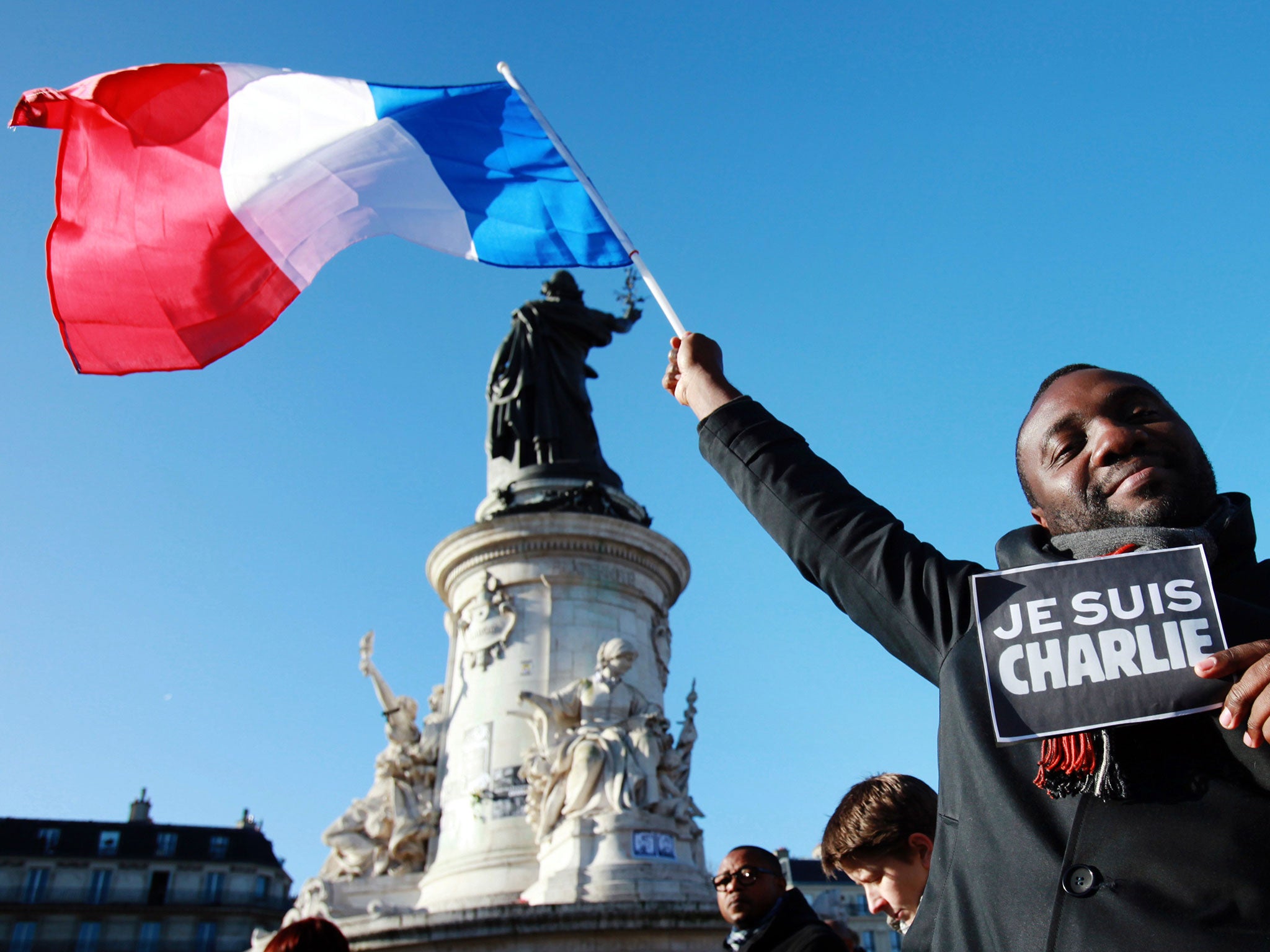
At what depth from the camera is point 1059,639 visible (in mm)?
1600

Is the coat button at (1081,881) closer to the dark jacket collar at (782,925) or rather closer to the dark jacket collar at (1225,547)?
the dark jacket collar at (1225,547)

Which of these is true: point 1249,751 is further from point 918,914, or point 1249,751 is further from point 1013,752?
point 918,914

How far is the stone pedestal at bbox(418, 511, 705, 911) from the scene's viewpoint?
11688mm

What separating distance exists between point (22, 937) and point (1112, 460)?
4930 cm

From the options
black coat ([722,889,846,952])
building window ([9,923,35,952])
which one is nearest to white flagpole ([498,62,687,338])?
black coat ([722,889,846,952])

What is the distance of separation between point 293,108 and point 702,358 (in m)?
4.39

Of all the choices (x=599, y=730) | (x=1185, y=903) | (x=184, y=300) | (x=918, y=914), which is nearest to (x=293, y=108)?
(x=184, y=300)

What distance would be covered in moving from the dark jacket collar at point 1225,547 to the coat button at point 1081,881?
442 mm

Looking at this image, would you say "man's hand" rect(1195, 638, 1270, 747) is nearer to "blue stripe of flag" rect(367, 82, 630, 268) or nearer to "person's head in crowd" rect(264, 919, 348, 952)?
"person's head in crowd" rect(264, 919, 348, 952)

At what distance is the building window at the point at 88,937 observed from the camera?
137ft

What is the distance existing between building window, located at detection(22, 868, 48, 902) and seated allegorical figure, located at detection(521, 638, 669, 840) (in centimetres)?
4003

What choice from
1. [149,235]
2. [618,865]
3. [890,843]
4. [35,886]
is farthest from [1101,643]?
[35,886]

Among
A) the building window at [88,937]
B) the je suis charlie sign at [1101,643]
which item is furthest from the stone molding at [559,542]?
the building window at [88,937]

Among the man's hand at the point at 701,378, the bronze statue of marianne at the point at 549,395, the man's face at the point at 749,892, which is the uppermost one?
the bronze statue of marianne at the point at 549,395
